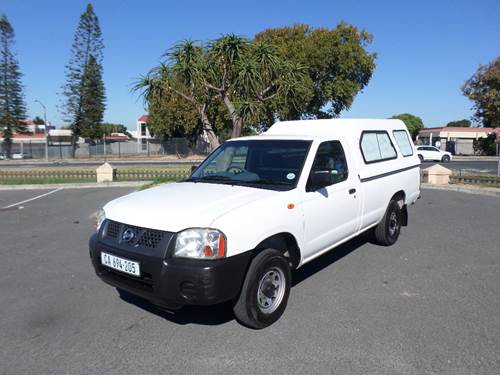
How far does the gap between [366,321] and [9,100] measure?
55240 millimetres

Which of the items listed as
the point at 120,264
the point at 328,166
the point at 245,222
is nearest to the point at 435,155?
the point at 328,166

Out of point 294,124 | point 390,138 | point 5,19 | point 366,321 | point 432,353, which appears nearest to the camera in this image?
point 432,353

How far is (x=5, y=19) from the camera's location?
46688mm

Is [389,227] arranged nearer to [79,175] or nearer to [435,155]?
[79,175]

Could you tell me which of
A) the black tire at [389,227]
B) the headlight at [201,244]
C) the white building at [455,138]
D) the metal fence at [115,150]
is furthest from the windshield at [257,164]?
the white building at [455,138]

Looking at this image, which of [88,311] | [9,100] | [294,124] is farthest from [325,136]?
[9,100]

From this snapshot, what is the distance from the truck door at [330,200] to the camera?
4328 millimetres

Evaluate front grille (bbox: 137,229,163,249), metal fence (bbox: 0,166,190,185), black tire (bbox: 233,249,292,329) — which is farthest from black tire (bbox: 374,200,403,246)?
metal fence (bbox: 0,166,190,185)

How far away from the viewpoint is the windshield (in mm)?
4441

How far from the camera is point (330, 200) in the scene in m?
4.63

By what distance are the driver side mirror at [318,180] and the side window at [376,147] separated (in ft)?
4.95

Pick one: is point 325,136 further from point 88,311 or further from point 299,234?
point 88,311

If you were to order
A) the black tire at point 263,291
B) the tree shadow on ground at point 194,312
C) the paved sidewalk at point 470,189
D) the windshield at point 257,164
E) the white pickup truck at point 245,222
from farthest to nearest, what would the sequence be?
the paved sidewalk at point 470,189
the windshield at point 257,164
the tree shadow on ground at point 194,312
the black tire at point 263,291
the white pickup truck at point 245,222

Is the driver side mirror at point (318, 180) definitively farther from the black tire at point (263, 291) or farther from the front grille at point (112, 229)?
the front grille at point (112, 229)
